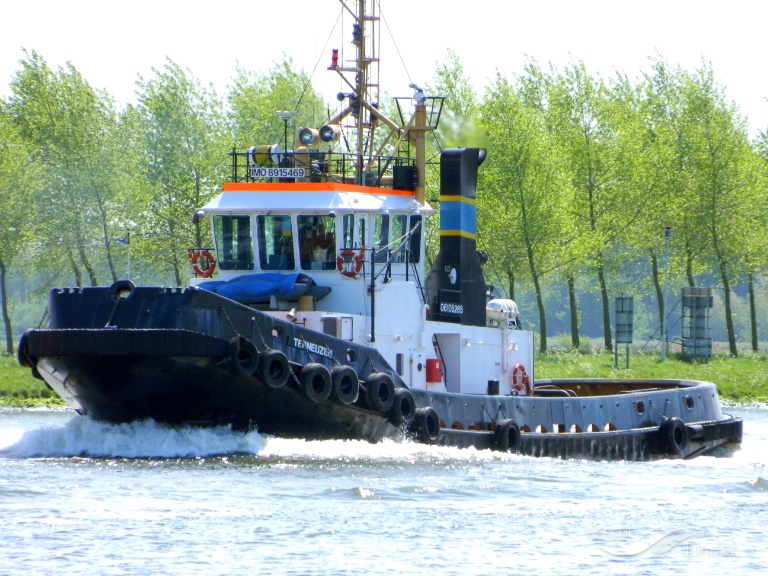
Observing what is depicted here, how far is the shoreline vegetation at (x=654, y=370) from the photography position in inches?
1391

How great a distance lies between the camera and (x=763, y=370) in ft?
125

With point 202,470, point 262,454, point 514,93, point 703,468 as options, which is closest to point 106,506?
point 202,470

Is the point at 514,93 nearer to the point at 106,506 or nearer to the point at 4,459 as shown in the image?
the point at 4,459

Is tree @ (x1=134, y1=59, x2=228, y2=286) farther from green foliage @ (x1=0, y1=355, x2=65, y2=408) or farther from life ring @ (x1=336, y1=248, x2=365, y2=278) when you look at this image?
life ring @ (x1=336, y1=248, x2=365, y2=278)

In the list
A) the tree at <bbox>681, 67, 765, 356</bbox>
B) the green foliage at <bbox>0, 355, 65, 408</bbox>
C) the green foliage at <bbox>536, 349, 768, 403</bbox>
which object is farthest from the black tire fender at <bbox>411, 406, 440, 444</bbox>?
the tree at <bbox>681, 67, 765, 356</bbox>

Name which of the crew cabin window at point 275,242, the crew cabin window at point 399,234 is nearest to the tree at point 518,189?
the crew cabin window at point 399,234

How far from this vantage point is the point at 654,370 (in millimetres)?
36312

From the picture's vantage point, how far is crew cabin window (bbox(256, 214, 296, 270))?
18625 mm

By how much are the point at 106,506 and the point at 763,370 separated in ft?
91.1

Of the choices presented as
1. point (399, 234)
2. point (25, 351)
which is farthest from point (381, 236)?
point (25, 351)

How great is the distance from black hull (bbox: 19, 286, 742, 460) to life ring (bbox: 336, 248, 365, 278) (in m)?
1.25

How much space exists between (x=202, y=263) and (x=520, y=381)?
207 inches

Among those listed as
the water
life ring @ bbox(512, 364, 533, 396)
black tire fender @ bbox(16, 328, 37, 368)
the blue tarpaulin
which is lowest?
the water

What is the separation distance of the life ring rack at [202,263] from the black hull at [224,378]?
2697 mm
